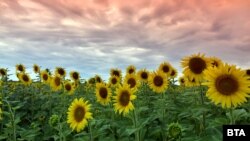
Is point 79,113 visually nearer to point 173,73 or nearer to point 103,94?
point 103,94

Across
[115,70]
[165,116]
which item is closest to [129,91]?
[165,116]

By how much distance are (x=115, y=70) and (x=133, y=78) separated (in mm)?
4005

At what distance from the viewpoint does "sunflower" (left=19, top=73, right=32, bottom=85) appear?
17016 mm

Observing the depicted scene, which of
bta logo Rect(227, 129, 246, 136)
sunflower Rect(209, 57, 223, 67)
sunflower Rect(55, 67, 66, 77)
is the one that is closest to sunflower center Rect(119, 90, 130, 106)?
sunflower Rect(209, 57, 223, 67)

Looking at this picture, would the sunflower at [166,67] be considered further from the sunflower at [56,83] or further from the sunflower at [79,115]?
the sunflower at [79,115]

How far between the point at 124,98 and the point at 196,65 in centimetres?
160

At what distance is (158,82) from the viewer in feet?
36.0

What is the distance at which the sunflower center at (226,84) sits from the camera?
6.19 m

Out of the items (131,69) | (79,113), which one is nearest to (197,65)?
(79,113)

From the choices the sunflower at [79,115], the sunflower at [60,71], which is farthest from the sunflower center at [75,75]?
the sunflower at [79,115]

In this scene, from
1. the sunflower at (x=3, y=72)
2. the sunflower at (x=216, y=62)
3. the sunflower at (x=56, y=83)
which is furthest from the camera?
the sunflower at (x=3, y=72)

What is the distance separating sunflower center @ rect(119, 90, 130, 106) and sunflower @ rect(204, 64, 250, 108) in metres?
2.57

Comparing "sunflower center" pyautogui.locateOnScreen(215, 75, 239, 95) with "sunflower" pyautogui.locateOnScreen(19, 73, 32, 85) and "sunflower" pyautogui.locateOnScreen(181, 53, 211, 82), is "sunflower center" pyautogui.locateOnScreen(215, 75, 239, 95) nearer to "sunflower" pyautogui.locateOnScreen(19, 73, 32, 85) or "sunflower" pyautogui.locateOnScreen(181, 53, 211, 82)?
"sunflower" pyautogui.locateOnScreen(181, 53, 211, 82)

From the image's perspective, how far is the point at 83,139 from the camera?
843cm
